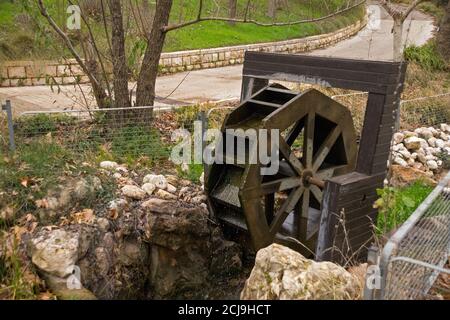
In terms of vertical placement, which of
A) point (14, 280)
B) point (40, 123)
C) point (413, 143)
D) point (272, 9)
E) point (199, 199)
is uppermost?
point (272, 9)

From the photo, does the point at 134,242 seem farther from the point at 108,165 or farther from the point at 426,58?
the point at 426,58

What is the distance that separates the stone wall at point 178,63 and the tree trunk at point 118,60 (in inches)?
22.1

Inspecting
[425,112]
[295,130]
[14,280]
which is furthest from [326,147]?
[425,112]

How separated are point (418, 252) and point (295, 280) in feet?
2.90

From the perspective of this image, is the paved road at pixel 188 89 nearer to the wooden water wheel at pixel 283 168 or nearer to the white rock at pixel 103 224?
the wooden water wheel at pixel 283 168

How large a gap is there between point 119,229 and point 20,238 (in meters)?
1.01

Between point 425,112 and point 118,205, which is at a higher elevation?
point 425,112

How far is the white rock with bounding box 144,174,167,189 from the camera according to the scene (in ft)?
19.7

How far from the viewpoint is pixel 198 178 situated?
6480mm

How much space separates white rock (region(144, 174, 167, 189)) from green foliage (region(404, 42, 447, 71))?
28.8 feet

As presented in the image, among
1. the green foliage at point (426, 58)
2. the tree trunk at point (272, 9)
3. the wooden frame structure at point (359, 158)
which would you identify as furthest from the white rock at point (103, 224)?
the tree trunk at point (272, 9)

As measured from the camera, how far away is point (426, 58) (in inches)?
500

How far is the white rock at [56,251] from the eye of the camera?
177 inches
